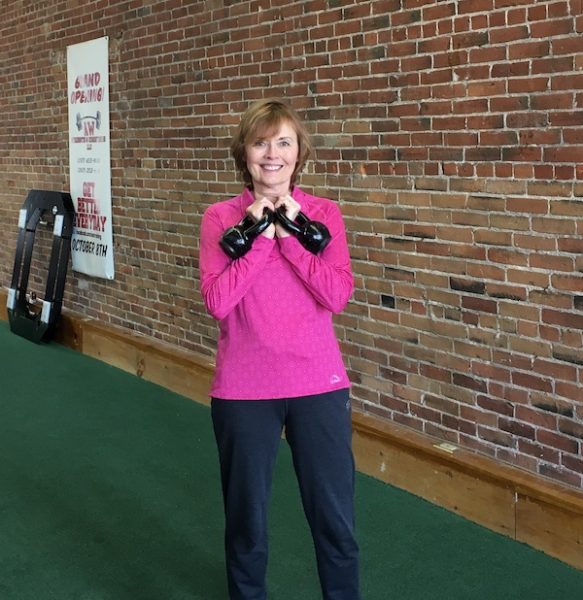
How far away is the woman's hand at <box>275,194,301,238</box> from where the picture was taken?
7.29ft

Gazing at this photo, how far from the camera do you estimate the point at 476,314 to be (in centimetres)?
329

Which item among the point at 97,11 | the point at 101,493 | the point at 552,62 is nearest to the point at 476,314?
the point at 552,62

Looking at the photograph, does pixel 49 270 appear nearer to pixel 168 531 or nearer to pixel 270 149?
pixel 168 531

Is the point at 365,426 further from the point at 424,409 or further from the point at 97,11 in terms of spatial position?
the point at 97,11

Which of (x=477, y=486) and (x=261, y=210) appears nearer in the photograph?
(x=261, y=210)

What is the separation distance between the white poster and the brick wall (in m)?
0.75

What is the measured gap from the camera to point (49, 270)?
6.42 meters

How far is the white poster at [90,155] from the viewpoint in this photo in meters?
5.76

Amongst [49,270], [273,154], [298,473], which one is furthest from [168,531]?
[49,270]

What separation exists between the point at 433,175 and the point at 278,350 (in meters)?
1.46

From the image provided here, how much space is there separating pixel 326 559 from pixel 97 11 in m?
4.59

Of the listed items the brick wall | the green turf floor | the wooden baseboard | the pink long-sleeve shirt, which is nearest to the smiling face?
the pink long-sleeve shirt

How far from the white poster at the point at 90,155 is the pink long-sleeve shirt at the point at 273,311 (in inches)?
148

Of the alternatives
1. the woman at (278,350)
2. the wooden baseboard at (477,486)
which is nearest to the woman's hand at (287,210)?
the woman at (278,350)
